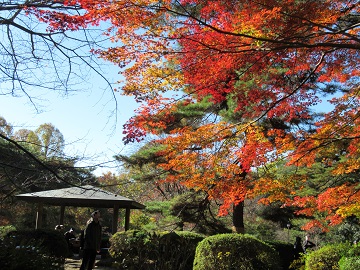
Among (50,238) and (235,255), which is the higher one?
(50,238)

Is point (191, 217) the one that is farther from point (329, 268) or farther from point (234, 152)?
point (329, 268)

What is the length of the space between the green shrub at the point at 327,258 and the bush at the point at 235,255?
0.78 metres

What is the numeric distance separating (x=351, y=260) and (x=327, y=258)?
0.98 metres

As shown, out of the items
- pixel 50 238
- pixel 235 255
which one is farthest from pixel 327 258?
pixel 50 238

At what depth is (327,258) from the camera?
25.5 ft

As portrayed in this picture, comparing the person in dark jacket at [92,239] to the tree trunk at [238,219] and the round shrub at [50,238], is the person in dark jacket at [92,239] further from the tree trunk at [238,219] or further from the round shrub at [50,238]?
the tree trunk at [238,219]

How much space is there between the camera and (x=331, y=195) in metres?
9.48

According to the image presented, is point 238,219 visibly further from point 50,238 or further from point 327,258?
point 50,238

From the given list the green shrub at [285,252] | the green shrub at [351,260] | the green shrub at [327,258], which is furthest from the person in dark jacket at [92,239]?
the green shrub at [285,252]

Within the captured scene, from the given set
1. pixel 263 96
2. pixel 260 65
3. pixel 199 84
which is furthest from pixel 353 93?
pixel 199 84

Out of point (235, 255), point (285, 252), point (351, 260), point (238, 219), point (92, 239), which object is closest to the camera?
point (351, 260)

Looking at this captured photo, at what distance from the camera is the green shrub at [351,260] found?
668 cm

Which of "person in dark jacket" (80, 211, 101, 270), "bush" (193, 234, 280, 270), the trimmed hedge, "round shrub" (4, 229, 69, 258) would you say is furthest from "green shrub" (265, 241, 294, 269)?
"person in dark jacket" (80, 211, 101, 270)

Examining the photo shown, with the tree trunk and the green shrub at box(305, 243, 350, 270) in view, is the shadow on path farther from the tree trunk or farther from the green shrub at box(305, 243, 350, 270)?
the green shrub at box(305, 243, 350, 270)
